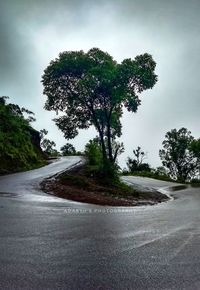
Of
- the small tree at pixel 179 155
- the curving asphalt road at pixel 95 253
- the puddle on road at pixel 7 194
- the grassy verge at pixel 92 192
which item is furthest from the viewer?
the small tree at pixel 179 155

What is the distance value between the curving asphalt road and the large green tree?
23865 mm

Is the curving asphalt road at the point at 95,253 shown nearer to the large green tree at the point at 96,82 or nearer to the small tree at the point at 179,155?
the large green tree at the point at 96,82

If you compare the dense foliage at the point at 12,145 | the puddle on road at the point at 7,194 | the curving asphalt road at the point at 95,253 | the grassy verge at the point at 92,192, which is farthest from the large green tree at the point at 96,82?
the curving asphalt road at the point at 95,253

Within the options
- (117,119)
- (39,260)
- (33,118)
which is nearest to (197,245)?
(39,260)

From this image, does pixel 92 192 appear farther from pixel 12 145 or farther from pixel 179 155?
pixel 179 155

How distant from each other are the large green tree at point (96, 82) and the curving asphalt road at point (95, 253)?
23.9m

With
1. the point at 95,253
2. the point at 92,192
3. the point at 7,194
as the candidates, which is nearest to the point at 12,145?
the point at 92,192

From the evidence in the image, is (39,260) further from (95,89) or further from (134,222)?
(95,89)

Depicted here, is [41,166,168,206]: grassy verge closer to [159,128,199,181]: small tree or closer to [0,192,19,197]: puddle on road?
[0,192,19,197]: puddle on road

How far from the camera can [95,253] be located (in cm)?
727

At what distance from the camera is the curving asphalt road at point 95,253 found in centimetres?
559

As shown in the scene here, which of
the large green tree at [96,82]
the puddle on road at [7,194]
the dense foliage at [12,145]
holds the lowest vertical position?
the puddle on road at [7,194]

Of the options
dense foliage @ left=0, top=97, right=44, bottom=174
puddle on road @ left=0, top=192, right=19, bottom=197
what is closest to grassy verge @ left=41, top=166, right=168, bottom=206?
puddle on road @ left=0, top=192, right=19, bottom=197

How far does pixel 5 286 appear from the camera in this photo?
17.1ft
